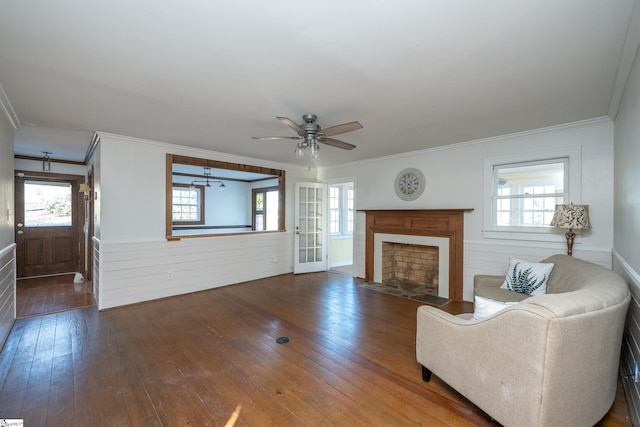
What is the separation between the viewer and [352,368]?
2475mm

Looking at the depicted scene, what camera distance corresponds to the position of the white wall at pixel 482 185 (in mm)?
3275

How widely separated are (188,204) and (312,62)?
22.6ft

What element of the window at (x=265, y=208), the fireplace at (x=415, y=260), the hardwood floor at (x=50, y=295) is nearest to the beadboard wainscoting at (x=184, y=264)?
the hardwood floor at (x=50, y=295)

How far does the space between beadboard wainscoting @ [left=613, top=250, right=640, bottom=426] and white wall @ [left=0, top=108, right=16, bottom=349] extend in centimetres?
524

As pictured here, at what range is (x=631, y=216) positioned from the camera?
7.03 feet

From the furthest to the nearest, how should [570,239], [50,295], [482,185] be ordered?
[50,295], [482,185], [570,239]

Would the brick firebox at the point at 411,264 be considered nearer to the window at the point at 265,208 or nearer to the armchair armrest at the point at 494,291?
the armchair armrest at the point at 494,291

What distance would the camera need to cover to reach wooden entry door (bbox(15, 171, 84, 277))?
548cm

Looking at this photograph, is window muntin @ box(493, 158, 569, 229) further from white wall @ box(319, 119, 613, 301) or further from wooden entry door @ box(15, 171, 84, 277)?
wooden entry door @ box(15, 171, 84, 277)

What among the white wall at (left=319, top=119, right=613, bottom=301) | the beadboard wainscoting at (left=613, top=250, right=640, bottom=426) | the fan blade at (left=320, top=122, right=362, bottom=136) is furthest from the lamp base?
the fan blade at (left=320, top=122, right=362, bottom=136)

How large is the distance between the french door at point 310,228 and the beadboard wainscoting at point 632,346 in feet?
15.8

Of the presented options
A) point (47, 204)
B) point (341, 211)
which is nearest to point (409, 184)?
point (341, 211)

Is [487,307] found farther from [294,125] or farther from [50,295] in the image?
[50,295]

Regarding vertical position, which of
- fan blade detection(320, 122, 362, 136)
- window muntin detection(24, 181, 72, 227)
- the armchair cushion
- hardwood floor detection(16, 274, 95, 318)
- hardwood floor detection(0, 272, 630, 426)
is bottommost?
hardwood floor detection(0, 272, 630, 426)
